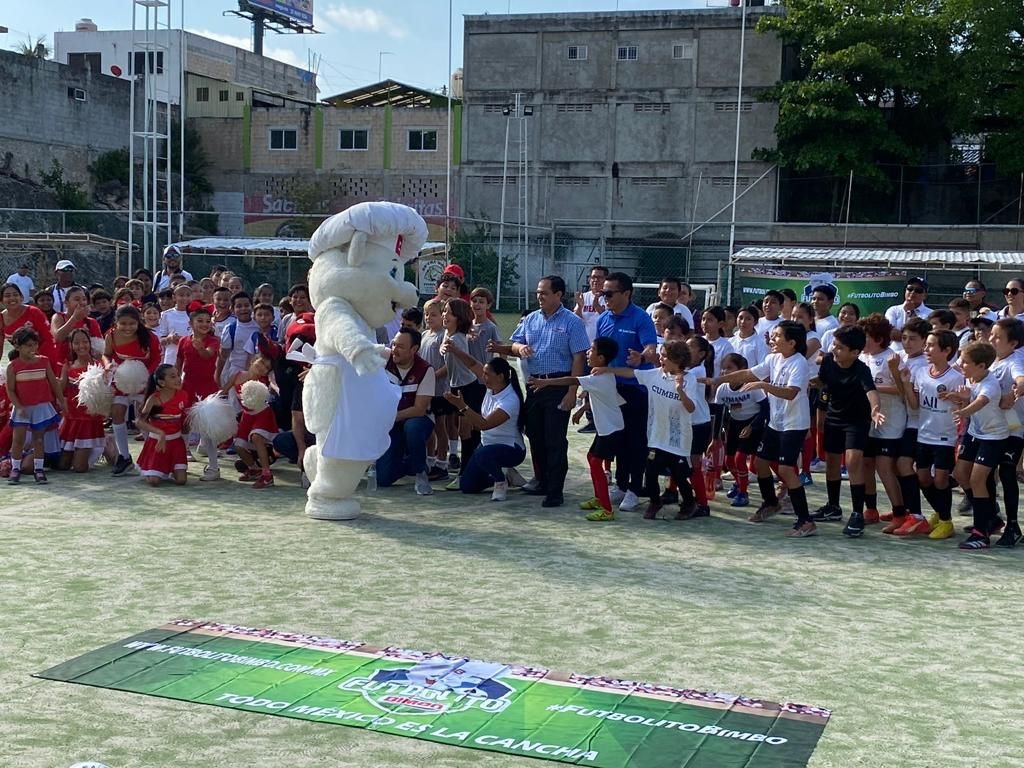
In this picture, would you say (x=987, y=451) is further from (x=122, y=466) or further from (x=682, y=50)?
(x=682, y=50)

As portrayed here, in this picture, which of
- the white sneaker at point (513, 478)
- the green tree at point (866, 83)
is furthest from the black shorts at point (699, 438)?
the green tree at point (866, 83)

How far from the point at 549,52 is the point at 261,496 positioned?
3077 centimetres

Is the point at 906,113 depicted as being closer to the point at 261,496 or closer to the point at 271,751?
the point at 261,496

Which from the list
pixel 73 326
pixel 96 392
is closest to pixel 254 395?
pixel 96 392

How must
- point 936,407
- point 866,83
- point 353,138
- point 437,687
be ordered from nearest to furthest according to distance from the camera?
point 437,687, point 936,407, point 866,83, point 353,138

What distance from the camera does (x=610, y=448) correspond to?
8.73 m

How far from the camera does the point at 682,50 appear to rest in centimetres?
3631

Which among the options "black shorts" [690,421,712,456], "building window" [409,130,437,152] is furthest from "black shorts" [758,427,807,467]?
"building window" [409,130,437,152]

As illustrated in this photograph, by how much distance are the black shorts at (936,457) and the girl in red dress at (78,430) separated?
6.95 meters

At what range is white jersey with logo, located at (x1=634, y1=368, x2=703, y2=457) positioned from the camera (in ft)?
27.9

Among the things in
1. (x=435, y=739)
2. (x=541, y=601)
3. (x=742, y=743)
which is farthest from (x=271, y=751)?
(x=541, y=601)

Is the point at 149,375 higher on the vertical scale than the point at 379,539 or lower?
higher

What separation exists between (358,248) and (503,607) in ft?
10.7

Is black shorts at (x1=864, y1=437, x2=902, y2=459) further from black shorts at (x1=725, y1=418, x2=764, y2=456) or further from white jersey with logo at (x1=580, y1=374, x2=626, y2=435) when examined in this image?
white jersey with logo at (x1=580, y1=374, x2=626, y2=435)
